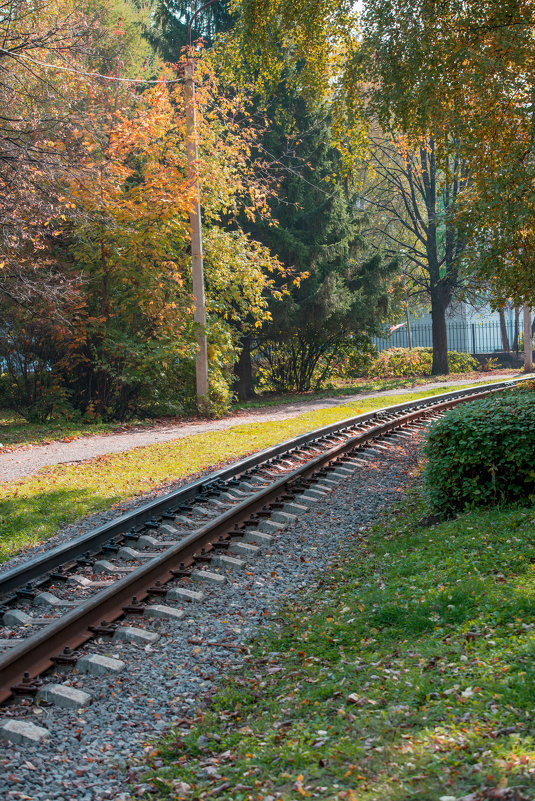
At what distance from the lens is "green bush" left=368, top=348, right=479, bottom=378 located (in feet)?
114

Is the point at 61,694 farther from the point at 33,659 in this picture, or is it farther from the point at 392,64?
the point at 392,64

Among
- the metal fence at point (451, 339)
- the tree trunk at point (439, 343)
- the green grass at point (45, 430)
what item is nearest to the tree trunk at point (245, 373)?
the green grass at point (45, 430)

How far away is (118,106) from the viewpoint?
20.5 meters

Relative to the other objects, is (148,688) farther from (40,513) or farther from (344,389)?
(344,389)

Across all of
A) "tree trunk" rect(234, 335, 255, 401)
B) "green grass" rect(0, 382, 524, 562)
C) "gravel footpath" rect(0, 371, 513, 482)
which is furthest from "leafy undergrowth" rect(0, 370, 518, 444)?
"green grass" rect(0, 382, 524, 562)

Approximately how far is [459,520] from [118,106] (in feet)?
56.4

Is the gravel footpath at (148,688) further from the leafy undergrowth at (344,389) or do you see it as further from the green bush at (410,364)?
the green bush at (410,364)

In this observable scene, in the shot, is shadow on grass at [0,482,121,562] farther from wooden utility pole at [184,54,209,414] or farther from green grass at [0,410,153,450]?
wooden utility pole at [184,54,209,414]

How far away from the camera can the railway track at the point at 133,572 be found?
4395 mm

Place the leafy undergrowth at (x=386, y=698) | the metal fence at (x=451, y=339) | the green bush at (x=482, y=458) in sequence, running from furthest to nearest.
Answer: the metal fence at (x=451, y=339) < the green bush at (x=482, y=458) < the leafy undergrowth at (x=386, y=698)

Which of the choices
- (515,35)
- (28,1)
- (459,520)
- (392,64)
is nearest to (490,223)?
(515,35)

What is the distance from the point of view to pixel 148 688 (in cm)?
429

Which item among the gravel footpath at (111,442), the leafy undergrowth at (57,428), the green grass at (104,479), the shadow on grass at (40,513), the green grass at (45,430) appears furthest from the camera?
the leafy undergrowth at (57,428)

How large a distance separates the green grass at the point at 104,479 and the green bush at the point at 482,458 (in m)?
4.02
